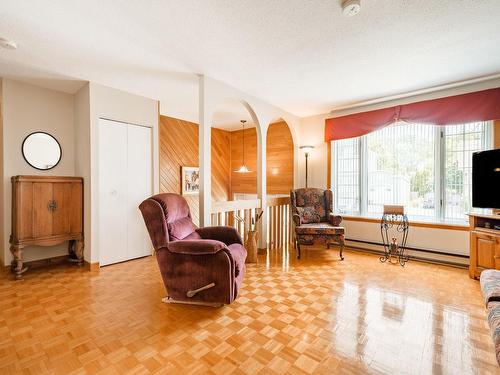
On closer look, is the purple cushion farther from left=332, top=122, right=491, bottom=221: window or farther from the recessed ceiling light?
left=332, top=122, right=491, bottom=221: window

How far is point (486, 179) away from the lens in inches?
113

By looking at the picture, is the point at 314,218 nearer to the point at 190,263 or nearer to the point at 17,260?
the point at 190,263

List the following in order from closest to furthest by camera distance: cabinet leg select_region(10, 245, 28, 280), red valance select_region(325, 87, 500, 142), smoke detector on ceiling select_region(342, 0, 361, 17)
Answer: smoke detector on ceiling select_region(342, 0, 361, 17), cabinet leg select_region(10, 245, 28, 280), red valance select_region(325, 87, 500, 142)

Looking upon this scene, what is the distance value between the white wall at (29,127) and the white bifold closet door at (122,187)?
671 millimetres

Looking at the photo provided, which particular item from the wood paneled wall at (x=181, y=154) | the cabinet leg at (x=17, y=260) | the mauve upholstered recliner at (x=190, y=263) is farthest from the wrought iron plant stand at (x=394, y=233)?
the cabinet leg at (x=17, y=260)

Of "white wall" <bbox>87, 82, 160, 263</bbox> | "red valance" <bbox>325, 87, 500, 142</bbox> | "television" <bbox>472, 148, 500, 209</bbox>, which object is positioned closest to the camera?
"television" <bbox>472, 148, 500, 209</bbox>

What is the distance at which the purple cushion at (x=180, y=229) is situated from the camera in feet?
7.72

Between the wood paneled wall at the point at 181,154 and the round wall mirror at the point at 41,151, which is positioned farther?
the wood paneled wall at the point at 181,154

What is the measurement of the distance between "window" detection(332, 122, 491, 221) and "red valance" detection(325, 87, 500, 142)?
174 millimetres

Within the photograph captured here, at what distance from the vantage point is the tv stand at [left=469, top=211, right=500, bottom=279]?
278cm

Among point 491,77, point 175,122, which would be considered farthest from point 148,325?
point 491,77

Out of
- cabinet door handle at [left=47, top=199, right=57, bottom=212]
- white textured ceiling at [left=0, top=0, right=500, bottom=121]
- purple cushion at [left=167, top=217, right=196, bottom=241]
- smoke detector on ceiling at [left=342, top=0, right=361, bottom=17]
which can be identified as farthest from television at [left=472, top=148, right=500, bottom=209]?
cabinet door handle at [left=47, top=199, right=57, bottom=212]

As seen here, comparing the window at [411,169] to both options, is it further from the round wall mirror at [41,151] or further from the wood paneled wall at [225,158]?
the round wall mirror at [41,151]

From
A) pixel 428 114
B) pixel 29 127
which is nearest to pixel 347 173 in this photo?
pixel 428 114
